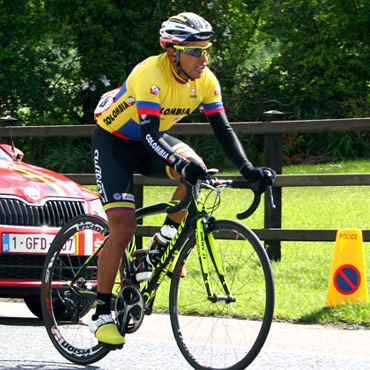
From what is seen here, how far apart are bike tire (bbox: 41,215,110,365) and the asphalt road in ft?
0.53

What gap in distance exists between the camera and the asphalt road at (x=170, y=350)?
19.1 feet

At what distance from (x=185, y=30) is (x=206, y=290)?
1.44 m

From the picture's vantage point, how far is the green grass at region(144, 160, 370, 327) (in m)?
7.44

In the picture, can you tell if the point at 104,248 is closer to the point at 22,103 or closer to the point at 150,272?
the point at 150,272

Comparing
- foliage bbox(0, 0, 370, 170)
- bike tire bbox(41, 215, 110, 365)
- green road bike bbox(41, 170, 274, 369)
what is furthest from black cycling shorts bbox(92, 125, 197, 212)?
foliage bbox(0, 0, 370, 170)

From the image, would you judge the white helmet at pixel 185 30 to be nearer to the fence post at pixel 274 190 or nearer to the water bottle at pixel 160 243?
the water bottle at pixel 160 243

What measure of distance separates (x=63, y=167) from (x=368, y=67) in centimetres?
754

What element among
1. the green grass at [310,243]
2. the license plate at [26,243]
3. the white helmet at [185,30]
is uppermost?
the white helmet at [185,30]

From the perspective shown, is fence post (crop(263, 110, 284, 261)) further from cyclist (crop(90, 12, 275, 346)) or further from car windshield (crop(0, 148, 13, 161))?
cyclist (crop(90, 12, 275, 346))

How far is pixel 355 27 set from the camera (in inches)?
931

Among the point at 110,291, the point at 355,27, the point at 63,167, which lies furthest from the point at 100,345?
the point at 355,27

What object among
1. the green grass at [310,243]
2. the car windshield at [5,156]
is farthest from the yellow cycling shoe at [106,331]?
the car windshield at [5,156]

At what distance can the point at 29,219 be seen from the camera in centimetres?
727

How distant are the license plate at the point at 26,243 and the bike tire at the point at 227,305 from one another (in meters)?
1.87
